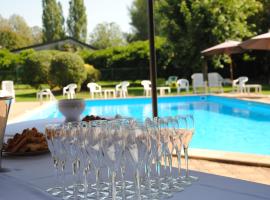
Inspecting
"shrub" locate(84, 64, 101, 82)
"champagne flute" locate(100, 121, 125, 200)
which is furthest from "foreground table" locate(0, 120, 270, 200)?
"shrub" locate(84, 64, 101, 82)

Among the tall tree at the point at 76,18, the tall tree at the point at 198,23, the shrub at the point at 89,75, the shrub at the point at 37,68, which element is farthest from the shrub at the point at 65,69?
the tall tree at the point at 76,18

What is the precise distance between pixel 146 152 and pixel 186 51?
51.6ft

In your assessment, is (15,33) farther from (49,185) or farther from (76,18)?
(49,185)

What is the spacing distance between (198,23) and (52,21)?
21.7m

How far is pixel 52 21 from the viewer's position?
34594mm

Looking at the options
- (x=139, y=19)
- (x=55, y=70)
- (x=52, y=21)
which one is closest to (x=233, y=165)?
(x=55, y=70)

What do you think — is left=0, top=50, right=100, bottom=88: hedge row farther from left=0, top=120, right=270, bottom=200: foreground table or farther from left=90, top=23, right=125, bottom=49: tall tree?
left=90, top=23, right=125, bottom=49: tall tree

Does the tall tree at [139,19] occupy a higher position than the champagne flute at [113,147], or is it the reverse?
the tall tree at [139,19]

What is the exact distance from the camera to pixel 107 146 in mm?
1037

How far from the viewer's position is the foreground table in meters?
1.10

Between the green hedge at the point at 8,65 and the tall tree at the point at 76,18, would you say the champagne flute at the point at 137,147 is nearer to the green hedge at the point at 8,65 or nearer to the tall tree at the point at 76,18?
the green hedge at the point at 8,65

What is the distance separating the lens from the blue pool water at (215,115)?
672cm

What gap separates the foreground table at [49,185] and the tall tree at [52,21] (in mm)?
33089

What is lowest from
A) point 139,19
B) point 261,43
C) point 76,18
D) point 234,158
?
point 234,158
